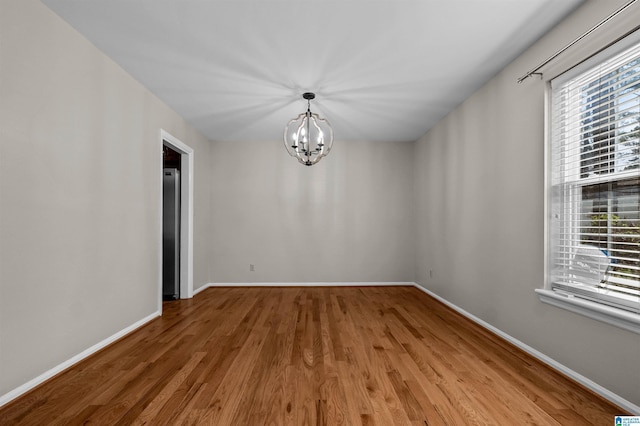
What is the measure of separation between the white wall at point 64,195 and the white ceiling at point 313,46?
311 mm

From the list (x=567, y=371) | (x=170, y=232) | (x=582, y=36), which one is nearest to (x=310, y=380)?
(x=567, y=371)

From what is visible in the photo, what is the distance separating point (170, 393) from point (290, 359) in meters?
0.90

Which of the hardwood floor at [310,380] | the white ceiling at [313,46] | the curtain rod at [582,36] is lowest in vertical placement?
the hardwood floor at [310,380]

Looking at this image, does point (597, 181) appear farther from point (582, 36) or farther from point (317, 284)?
point (317, 284)

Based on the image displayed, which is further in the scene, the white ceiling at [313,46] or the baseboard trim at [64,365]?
the white ceiling at [313,46]

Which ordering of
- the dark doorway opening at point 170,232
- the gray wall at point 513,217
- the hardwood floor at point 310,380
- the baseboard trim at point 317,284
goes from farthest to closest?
the baseboard trim at point 317,284 < the dark doorway opening at point 170,232 < the gray wall at point 513,217 < the hardwood floor at point 310,380

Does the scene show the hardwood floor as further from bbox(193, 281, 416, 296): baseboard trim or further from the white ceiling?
the white ceiling

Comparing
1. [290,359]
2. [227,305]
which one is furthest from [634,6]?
[227,305]

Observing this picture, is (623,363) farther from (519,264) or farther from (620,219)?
(519,264)

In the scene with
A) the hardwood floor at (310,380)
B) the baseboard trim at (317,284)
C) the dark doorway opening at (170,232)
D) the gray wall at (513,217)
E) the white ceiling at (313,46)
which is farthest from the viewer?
the baseboard trim at (317,284)

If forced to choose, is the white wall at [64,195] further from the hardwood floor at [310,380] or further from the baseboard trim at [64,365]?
the hardwood floor at [310,380]

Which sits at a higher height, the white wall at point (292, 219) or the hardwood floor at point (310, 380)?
the white wall at point (292, 219)

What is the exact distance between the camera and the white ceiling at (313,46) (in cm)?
236

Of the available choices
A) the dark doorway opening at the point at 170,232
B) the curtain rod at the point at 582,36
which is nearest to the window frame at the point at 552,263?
the curtain rod at the point at 582,36
